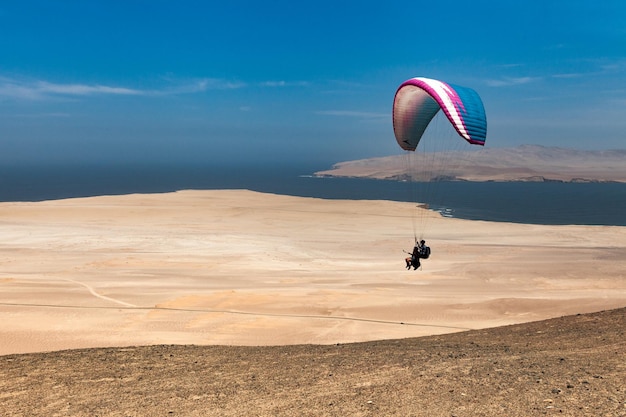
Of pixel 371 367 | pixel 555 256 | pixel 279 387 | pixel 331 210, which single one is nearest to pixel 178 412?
pixel 279 387

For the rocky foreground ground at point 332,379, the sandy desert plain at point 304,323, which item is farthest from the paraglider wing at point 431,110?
the rocky foreground ground at point 332,379

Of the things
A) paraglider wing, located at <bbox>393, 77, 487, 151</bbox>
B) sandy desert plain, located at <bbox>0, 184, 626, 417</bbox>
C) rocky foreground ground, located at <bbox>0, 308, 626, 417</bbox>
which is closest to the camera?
rocky foreground ground, located at <bbox>0, 308, 626, 417</bbox>

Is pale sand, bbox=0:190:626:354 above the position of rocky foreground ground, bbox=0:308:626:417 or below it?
below

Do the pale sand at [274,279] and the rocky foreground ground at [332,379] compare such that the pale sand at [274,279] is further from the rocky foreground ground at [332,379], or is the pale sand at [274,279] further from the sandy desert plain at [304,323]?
the rocky foreground ground at [332,379]

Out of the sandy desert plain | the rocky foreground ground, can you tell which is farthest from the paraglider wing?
the rocky foreground ground

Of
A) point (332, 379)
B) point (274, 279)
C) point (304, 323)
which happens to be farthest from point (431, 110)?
point (332, 379)

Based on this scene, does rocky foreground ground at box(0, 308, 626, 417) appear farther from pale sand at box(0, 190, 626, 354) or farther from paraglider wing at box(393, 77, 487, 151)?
paraglider wing at box(393, 77, 487, 151)
